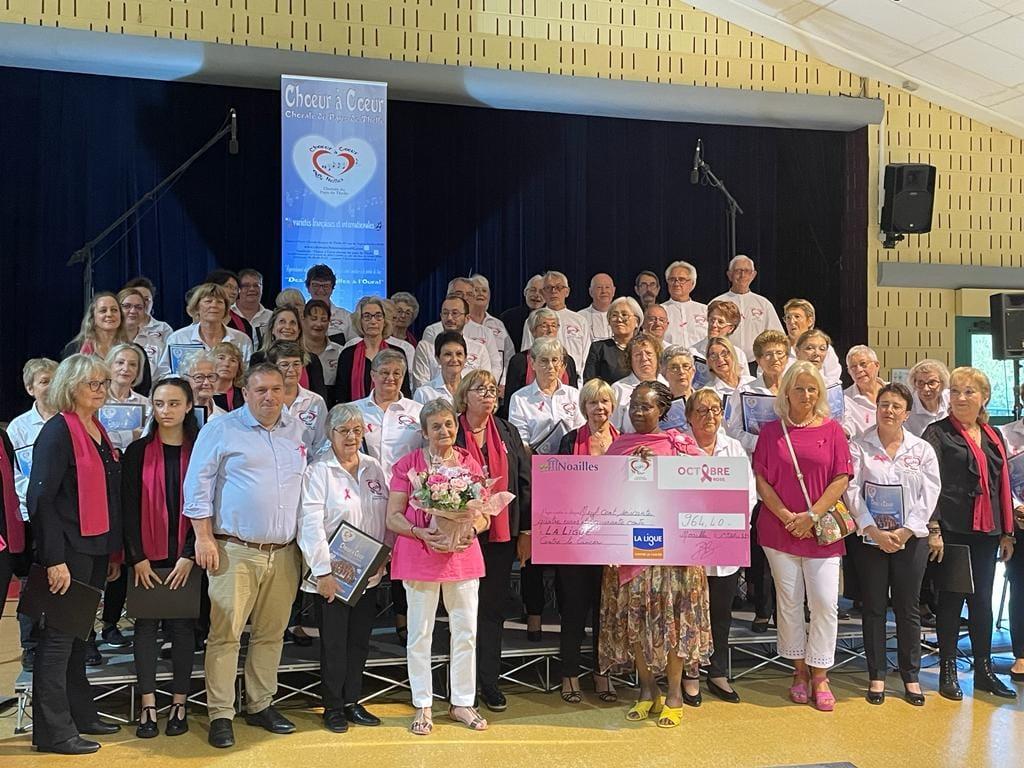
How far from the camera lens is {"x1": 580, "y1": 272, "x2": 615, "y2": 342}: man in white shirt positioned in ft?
23.6

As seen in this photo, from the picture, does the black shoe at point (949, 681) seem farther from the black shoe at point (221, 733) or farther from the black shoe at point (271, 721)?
the black shoe at point (221, 733)

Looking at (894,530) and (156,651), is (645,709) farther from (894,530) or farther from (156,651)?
(156,651)

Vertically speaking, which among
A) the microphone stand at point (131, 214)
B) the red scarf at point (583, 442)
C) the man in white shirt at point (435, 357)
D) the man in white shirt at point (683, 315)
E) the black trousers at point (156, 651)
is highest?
the microphone stand at point (131, 214)

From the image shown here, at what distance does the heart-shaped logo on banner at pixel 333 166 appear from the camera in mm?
8016

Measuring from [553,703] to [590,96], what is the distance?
5801 mm

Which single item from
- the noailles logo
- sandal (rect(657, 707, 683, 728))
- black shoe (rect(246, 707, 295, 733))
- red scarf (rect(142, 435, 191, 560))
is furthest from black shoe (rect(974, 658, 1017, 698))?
red scarf (rect(142, 435, 191, 560))

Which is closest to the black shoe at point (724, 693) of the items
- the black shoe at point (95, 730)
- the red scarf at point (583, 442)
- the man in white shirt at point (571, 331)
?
the red scarf at point (583, 442)

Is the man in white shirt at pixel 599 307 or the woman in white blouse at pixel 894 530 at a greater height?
the man in white shirt at pixel 599 307

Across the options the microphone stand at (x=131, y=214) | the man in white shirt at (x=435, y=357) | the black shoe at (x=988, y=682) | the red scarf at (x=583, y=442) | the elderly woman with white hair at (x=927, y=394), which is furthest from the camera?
the microphone stand at (x=131, y=214)

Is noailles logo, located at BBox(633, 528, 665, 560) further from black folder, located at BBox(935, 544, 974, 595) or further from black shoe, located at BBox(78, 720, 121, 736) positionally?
black shoe, located at BBox(78, 720, 121, 736)

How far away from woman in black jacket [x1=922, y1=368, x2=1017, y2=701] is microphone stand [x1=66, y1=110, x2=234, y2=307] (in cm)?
590

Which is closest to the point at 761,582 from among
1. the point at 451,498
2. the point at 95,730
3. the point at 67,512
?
the point at 451,498

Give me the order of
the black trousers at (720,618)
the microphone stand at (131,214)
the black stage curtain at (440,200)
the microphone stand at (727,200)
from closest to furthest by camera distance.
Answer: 1. the black trousers at (720,618)
2. the microphone stand at (131,214)
3. the black stage curtain at (440,200)
4. the microphone stand at (727,200)

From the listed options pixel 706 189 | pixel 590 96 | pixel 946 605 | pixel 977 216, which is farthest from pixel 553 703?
pixel 977 216
